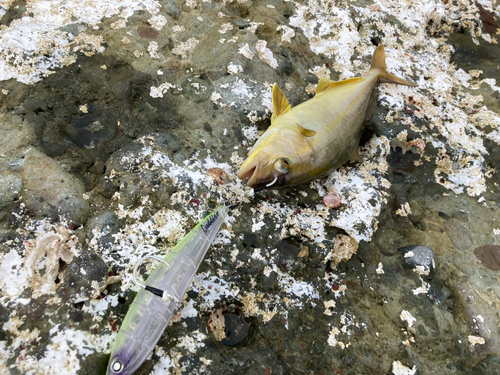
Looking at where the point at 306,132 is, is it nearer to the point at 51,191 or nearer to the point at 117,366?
the point at 51,191

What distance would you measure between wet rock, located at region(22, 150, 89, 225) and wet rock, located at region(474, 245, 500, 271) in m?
3.54

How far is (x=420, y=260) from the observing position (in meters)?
2.93

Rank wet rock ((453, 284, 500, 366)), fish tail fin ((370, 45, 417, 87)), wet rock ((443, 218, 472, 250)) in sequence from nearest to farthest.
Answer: wet rock ((453, 284, 500, 366)) → wet rock ((443, 218, 472, 250)) → fish tail fin ((370, 45, 417, 87))

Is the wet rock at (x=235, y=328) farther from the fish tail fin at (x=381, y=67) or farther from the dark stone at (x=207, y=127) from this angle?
the fish tail fin at (x=381, y=67)

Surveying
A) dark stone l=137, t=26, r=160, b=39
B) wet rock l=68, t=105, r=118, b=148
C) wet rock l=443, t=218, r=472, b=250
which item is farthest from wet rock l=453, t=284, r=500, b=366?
dark stone l=137, t=26, r=160, b=39

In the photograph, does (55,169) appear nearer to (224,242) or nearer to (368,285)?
(224,242)

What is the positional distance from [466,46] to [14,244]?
237 inches

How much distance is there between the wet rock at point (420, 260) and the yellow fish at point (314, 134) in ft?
3.36

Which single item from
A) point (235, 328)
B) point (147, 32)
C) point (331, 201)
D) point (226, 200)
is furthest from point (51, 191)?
point (331, 201)

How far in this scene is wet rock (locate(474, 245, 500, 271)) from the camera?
3.10 meters

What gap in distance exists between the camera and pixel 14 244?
230 centimetres

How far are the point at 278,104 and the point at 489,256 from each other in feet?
8.17

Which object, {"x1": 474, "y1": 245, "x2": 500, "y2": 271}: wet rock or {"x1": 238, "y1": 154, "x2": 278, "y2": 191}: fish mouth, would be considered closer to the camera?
{"x1": 238, "y1": 154, "x2": 278, "y2": 191}: fish mouth

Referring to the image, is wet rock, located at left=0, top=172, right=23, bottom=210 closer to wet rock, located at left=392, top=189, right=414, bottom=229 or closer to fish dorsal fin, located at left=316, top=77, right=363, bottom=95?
fish dorsal fin, located at left=316, top=77, right=363, bottom=95
